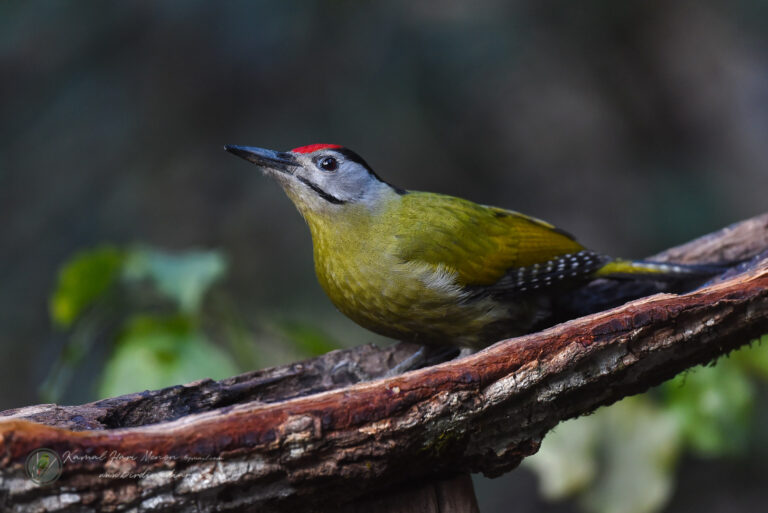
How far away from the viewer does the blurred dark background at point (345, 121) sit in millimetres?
5688

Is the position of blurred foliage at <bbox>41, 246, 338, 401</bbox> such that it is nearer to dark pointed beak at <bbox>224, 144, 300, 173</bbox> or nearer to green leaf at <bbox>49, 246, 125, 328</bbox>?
green leaf at <bbox>49, 246, 125, 328</bbox>

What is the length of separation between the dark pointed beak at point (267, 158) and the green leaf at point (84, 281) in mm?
784

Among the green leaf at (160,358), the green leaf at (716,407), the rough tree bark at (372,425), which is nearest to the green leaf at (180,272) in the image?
the green leaf at (160,358)

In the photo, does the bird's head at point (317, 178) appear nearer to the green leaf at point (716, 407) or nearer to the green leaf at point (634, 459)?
the green leaf at point (634, 459)

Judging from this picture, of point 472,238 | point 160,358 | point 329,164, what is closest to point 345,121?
point 329,164

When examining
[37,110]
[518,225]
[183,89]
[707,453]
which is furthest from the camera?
[183,89]

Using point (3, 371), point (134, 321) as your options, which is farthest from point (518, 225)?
point (3, 371)

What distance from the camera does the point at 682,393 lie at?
385cm

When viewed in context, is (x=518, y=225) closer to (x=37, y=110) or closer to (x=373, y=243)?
(x=373, y=243)

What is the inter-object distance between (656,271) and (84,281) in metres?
2.80

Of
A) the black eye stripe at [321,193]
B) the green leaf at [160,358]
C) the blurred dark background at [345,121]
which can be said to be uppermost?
the blurred dark background at [345,121]

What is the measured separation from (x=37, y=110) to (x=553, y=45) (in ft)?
13.5

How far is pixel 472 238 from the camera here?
13.0 ft

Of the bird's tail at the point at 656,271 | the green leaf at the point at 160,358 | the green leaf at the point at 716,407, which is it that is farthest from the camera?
the bird's tail at the point at 656,271
